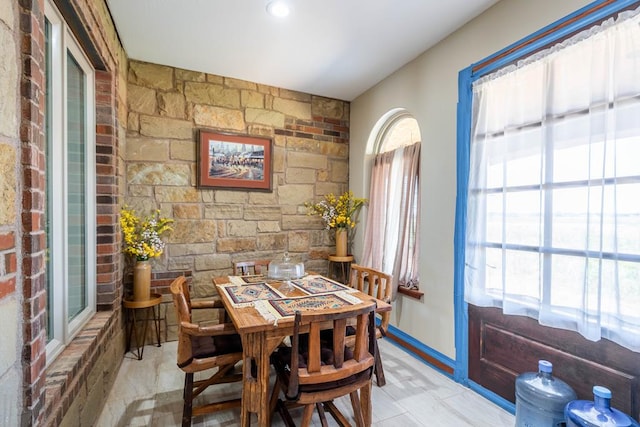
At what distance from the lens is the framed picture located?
3.18 metres

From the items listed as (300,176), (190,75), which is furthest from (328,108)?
(190,75)

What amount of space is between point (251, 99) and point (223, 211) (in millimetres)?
1301

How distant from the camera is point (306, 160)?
3.72 metres

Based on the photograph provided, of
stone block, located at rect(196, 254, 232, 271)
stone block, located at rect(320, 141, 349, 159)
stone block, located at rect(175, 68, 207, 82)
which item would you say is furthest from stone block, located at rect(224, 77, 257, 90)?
stone block, located at rect(196, 254, 232, 271)

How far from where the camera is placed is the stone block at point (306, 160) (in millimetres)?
3637

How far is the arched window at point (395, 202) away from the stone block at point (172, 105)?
2173mm

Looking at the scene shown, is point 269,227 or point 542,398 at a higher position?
point 269,227

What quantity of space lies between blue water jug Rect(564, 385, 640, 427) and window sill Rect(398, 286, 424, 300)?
1314 millimetres

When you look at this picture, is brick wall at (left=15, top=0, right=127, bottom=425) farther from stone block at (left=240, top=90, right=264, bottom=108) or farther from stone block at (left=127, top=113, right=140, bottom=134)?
stone block at (left=240, top=90, right=264, bottom=108)

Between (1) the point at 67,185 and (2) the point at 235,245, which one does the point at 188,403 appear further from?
(2) the point at 235,245

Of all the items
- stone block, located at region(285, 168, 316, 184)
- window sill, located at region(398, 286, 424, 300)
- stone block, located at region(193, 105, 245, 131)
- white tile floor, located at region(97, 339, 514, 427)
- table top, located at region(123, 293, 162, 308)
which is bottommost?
white tile floor, located at region(97, 339, 514, 427)

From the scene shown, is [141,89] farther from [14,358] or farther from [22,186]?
[14,358]

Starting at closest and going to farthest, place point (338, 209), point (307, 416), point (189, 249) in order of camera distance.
→ point (307, 416) < point (189, 249) < point (338, 209)

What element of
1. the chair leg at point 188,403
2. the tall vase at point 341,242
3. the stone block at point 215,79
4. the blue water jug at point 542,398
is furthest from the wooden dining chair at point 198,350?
the stone block at point 215,79
